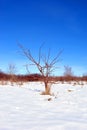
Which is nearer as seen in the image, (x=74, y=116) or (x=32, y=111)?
(x=74, y=116)

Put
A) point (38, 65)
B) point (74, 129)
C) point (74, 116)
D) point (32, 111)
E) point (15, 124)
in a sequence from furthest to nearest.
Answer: point (38, 65) → point (32, 111) → point (74, 116) → point (15, 124) → point (74, 129)

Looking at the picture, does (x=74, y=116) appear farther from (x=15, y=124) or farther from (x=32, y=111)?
(x=15, y=124)

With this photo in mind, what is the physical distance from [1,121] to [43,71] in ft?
25.1

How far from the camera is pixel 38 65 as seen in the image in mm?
12680

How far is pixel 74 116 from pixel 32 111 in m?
1.09

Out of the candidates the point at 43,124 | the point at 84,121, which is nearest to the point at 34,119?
the point at 43,124

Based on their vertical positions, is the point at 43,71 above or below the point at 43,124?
above

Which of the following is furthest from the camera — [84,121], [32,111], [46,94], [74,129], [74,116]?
[46,94]

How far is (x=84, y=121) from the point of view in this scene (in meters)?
5.38

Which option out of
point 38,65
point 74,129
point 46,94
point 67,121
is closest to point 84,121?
point 67,121

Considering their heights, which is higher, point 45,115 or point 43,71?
point 43,71

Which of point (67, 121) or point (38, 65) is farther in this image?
point (38, 65)

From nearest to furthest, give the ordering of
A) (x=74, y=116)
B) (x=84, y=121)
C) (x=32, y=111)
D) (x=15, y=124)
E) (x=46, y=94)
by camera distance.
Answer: (x=15, y=124), (x=84, y=121), (x=74, y=116), (x=32, y=111), (x=46, y=94)

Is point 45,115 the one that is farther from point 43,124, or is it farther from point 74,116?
point 43,124
